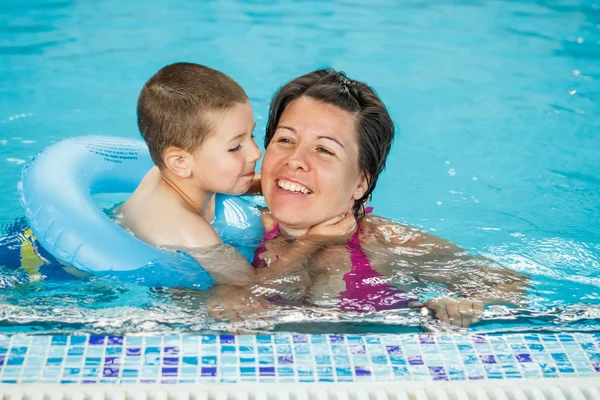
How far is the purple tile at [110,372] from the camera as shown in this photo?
2.90m

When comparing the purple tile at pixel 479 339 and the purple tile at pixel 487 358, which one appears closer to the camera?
the purple tile at pixel 487 358

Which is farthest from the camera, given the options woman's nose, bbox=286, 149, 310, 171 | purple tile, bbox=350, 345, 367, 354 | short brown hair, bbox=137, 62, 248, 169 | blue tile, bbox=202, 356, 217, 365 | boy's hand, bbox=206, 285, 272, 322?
woman's nose, bbox=286, 149, 310, 171

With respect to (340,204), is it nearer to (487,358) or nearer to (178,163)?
(178,163)

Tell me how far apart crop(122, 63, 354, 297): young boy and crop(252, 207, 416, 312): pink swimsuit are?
22 centimetres

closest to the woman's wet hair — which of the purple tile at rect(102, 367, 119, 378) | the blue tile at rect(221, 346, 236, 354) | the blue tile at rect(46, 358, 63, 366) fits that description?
the blue tile at rect(221, 346, 236, 354)

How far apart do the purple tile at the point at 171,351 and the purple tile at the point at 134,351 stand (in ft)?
0.31

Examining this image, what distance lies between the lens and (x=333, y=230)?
397 cm

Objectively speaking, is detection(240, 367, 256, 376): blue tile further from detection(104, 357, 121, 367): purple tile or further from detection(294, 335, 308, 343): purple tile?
detection(104, 357, 121, 367): purple tile

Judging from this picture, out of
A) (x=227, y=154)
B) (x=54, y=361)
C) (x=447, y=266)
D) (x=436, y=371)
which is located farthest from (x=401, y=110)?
(x=54, y=361)

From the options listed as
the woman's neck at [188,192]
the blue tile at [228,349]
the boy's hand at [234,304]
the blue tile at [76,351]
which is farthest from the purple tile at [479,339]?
the blue tile at [76,351]

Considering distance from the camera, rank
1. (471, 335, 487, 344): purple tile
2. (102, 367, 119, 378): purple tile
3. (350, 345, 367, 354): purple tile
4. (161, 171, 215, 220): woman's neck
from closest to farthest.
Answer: (102, 367, 119, 378): purple tile < (350, 345, 367, 354): purple tile < (471, 335, 487, 344): purple tile < (161, 171, 215, 220): woman's neck

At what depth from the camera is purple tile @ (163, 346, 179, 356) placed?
304 centimetres

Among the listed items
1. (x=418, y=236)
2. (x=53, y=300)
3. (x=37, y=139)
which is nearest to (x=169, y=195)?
(x=53, y=300)

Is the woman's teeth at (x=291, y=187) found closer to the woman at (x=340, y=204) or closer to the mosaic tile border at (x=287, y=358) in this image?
the woman at (x=340, y=204)
